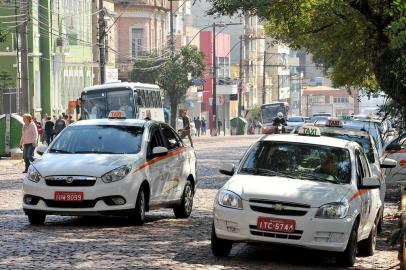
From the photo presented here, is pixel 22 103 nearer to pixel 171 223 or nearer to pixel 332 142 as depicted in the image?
pixel 171 223

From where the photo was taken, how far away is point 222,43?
374 feet

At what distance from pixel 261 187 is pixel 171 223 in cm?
489

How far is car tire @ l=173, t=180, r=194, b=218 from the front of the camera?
1809 centimetres

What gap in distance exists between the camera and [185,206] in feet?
59.6

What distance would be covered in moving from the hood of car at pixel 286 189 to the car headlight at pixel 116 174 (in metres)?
3.12

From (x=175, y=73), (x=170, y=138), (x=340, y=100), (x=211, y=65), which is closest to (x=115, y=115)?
(x=170, y=138)

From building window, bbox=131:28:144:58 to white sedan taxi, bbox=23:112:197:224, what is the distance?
68.3 meters

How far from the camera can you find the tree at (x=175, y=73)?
245 feet

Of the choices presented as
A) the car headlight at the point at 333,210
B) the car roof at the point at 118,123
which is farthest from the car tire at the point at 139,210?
the car headlight at the point at 333,210

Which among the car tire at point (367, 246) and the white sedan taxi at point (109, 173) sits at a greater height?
the white sedan taxi at point (109, 173)

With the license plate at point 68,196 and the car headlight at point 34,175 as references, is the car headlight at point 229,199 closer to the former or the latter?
the license plate at point 68,196

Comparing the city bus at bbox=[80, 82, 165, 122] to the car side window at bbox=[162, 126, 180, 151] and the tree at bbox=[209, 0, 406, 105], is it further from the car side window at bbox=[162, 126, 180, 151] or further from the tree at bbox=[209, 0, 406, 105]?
the car side window at bbox=[162, 126, 180, 151]

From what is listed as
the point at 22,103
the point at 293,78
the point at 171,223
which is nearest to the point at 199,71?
the point at 22,103

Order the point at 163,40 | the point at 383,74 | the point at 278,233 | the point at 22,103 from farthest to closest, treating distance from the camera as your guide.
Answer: the point at 163,40 → the point at 22,103 → the point at 383,74 → the point at 278,233
